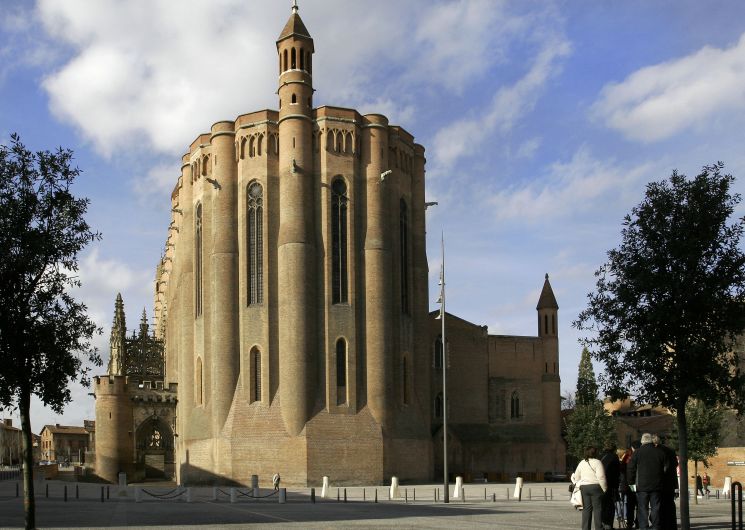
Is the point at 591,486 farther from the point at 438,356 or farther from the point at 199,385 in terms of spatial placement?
the point at 438,356

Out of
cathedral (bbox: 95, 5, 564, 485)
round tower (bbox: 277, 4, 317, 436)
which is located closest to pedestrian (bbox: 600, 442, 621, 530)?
cathedral (bbox: 95, 5, 564, 485)

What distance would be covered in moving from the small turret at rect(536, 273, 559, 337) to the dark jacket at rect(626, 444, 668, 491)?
56456 mm

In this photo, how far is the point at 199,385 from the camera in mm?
58938

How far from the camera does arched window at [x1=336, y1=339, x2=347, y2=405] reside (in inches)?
2149

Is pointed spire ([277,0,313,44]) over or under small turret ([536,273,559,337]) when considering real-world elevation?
over

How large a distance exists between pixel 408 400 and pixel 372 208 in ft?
37.1

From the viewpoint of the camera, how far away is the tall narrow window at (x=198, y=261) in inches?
2363

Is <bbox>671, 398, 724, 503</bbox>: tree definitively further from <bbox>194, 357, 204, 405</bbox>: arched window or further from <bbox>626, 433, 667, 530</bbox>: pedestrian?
<bbox>626, 433, 667, 530</bbox>: pedestrian

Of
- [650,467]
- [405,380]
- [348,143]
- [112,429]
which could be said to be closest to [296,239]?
[348,143]

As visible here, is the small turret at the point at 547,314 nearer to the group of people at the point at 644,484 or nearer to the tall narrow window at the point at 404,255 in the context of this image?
the tall narrow window at the point at 404,255

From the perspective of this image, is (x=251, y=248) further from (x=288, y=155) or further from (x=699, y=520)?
(x=699, y=520)

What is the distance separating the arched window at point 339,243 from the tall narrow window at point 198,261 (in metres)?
9.19

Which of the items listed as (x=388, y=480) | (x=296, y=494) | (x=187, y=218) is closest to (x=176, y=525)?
(x=296, y=494)

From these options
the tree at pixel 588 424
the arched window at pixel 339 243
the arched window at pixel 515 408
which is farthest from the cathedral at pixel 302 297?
the tree at pixel 588 424
